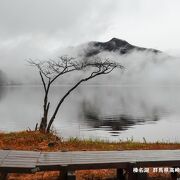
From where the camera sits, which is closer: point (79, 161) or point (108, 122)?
point (79, 161)

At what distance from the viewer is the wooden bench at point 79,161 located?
24.5 feet

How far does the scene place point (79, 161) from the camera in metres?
7.90

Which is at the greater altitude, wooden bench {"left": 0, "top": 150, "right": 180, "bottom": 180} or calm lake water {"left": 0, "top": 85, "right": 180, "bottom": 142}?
calm lake water {"left": 0, "top": 85, "right": 180, "bottom": 142}

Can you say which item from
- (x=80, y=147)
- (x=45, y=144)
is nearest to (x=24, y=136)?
(x=45, y=144)

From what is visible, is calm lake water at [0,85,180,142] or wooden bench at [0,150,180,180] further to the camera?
calm lake water at [0,85,180,142]

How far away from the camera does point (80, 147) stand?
13.3 m

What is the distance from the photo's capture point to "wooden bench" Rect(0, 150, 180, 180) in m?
7.48

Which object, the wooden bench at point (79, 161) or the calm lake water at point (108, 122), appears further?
the calm lake water at point (108, 122)

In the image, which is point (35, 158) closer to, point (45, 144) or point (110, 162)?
point (110, 162)

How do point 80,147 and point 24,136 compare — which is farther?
point 24,136

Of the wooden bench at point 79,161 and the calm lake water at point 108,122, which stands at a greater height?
the calm lake water at point 108,122

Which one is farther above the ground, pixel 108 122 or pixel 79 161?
pixel 108 122

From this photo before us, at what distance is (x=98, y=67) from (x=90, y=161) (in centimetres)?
1331

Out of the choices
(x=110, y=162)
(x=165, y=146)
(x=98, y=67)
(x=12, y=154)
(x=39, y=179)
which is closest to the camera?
(x=110, y=162)
